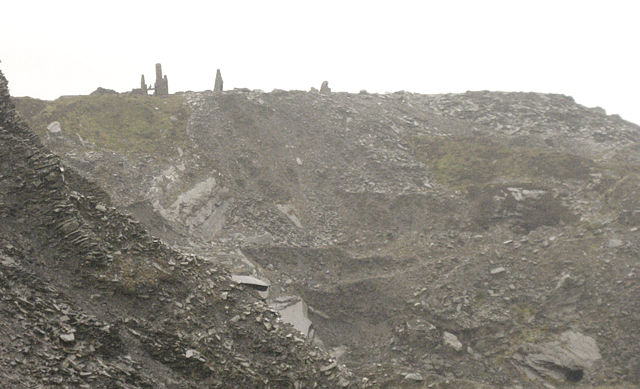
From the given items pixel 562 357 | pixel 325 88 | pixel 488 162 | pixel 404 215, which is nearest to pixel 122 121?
pixel 325 88

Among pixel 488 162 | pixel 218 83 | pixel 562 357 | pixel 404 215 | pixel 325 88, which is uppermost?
pixel 325 88

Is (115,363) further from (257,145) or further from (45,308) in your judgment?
(257,145)

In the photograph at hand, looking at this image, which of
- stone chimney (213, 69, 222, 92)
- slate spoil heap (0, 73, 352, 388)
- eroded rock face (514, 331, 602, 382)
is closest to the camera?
slate spoil heap (0, 73, 352, 388)

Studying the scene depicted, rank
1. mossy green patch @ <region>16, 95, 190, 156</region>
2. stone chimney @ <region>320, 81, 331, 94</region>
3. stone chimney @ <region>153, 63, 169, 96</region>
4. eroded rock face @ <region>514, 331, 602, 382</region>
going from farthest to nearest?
stone chimney @ <region>320, 81, 331, 94</region> → stone chimney @ <region>153, 63, 169, 96</region> → mossy green patch @ <region>16, 95, 190, 156</region> → eroded rock face @ <region>514, 331, 602, 382</region>

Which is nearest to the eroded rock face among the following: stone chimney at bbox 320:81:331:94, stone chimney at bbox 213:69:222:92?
stone chimney at bbox 320:81:331:94

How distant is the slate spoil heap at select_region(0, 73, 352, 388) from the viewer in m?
13.0

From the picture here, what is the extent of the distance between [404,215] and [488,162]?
38.6 feet

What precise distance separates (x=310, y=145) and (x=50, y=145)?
2400 cm

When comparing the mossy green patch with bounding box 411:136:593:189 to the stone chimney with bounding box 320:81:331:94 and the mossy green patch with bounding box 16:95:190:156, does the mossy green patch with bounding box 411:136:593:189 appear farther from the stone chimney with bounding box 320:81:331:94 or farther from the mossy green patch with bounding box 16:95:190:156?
the mossy green patch with bounding box 16:95:190:156

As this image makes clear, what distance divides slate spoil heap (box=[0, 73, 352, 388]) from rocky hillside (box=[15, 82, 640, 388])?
5.54ft

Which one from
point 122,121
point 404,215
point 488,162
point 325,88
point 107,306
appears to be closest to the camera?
point 107,306

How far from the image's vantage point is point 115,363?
543 inches

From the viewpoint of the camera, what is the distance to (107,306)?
51.0 feet

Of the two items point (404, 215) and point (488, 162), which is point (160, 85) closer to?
point (404, 215)
